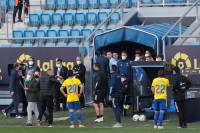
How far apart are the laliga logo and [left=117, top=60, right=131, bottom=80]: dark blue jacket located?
1.49m

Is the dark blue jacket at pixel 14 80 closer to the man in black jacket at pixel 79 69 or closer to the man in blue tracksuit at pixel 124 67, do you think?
the man in black jacket at pixel 79 69

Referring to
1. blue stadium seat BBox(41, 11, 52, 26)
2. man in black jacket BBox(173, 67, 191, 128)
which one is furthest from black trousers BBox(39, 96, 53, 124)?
blue stadium seat BBox(41, 11, 52, 26)

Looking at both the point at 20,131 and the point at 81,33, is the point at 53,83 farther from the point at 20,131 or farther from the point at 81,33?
the point at 81,33

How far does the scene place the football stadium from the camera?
21844 mm

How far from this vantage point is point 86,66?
27656 mm

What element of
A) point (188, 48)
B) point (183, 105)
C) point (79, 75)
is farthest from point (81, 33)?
point (183, 105)

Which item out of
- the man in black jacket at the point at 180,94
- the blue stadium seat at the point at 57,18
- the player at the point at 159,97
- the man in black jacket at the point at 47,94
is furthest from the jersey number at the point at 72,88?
the blue stadium seat at the point at 57,18

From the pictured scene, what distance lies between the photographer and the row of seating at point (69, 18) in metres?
31.6

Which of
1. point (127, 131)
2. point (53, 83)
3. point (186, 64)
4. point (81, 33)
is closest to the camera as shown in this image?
point (127, 131)

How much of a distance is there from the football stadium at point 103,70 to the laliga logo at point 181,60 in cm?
3

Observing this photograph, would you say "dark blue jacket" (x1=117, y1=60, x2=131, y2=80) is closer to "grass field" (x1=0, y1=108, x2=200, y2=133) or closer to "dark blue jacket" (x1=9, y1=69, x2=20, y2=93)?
"grass field" (x1=0, y1=108, x2=200, y2=133)

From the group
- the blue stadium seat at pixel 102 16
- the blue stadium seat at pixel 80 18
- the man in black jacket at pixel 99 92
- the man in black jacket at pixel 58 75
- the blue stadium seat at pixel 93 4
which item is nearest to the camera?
the man in black jacket at pixel 99 92

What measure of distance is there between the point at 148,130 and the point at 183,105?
1.60 meters

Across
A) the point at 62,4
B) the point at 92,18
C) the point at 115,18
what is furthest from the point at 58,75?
the point at 62,4
